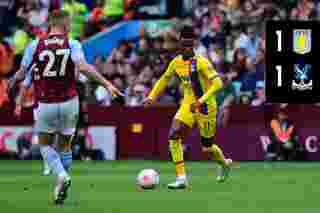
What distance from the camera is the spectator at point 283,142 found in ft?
82.1

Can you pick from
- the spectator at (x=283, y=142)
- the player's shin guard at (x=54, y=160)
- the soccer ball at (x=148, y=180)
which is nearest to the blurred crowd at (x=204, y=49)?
the spectator at (x=283, y=142)

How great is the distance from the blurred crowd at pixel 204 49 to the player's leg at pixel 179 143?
7.67 meters

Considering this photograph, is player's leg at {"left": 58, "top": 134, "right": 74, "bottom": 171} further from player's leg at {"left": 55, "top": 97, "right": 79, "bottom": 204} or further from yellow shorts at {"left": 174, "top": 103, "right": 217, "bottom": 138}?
yellow shorts at {"left": 174, "top": 103, "right": 217, "bottom": 138}

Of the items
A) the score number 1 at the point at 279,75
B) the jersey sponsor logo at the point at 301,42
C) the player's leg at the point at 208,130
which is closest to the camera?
Answer: the player's leg at the point at 208,130

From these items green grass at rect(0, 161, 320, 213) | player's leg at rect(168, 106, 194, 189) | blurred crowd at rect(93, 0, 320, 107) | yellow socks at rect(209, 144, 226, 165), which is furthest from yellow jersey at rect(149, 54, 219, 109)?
blurred crowd at rect(93, 0, 320, 107)

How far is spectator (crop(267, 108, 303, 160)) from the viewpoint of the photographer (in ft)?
82.1

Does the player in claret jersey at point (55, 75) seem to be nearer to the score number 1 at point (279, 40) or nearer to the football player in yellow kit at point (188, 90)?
the football player in yellow kit at point (188, 90)

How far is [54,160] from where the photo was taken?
14516mm

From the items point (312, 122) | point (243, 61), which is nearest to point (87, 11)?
point (243, 61)

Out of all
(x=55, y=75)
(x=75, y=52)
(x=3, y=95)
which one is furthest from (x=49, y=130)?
(x=3, y=95)

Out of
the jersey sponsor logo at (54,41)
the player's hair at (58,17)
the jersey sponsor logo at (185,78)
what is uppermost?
the player's hair at (58,17)

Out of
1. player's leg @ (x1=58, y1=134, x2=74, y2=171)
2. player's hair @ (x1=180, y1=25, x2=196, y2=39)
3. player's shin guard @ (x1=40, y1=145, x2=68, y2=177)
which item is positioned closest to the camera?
player's shin guard @ (x1=40, y1=145, x2=68, y2=177)

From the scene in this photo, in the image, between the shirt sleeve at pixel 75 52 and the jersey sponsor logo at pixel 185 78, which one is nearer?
the shirt sleeve at pixel 75 52

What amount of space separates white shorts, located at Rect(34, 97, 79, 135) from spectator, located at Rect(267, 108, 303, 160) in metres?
10.9
